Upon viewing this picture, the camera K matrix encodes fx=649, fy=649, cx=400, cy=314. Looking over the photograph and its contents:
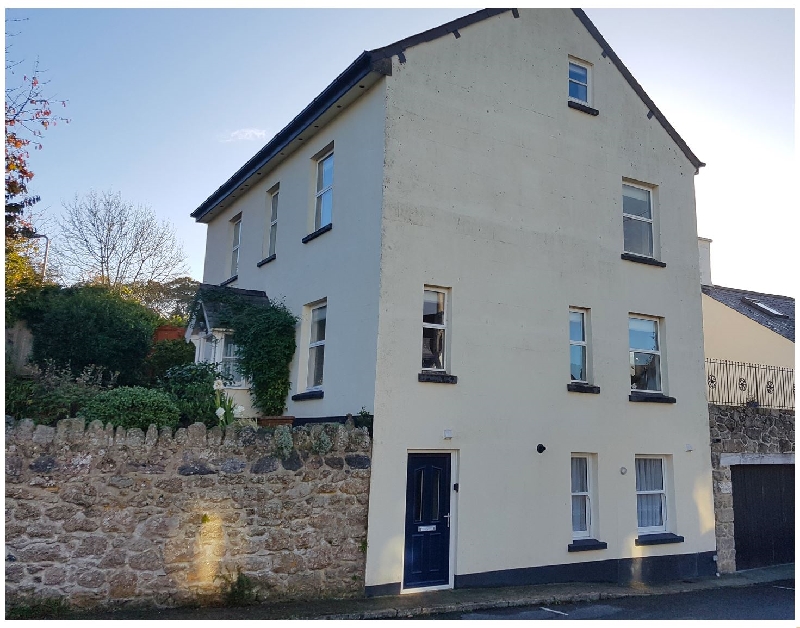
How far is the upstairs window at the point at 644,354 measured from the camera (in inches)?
511

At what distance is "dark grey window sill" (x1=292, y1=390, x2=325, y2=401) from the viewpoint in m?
11.3

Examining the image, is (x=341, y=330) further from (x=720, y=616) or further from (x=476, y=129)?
(x=720, y=616)

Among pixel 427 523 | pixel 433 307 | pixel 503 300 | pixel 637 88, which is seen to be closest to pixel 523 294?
pixel 503 300

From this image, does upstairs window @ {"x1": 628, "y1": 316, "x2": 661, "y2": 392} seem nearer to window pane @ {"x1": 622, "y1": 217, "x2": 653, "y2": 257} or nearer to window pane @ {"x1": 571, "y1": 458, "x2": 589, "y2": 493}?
window pane @ {"x1": 622, "y1": 217, "x2": 653, "y2": 257}

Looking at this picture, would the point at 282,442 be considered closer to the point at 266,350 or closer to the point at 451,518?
the point at 451,518

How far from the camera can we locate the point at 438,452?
34.1 feet

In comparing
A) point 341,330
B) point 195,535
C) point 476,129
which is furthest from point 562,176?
point 195,535

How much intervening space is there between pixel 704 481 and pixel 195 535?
33.0 ft

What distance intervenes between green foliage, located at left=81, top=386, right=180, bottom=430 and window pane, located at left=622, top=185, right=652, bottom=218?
9.77 meters

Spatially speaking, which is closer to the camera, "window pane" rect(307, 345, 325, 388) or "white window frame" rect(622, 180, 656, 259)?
"window pane" rect(307, 345, 325, 388)

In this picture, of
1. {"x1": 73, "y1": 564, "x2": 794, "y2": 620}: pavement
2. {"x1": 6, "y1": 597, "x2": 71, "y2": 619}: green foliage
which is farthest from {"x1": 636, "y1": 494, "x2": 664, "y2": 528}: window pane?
{"x1": 6, "y1": 597, "x2": 71, "y2": 619}: green foliage

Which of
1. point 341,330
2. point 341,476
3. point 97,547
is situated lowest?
point 97,547

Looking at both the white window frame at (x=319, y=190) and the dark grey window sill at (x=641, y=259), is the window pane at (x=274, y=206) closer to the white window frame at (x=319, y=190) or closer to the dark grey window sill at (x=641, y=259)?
the white window frame at (x=319, y=190)

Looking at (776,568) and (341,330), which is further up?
(341,330)
